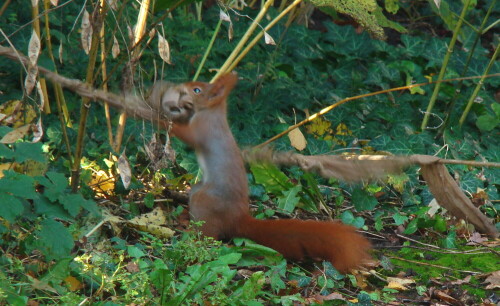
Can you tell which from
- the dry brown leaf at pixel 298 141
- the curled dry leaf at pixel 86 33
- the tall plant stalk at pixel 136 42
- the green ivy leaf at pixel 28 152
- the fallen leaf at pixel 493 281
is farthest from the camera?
the dry brown leaf at pixel 298 141

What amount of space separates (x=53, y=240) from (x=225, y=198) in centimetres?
122

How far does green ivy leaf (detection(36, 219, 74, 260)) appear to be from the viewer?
3105 millimetres

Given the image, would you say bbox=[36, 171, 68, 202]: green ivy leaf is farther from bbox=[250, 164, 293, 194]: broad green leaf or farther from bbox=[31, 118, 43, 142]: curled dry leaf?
bbox=[250, 164, 293, 194]: broad green leaf

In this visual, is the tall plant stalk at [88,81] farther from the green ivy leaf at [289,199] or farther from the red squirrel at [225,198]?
the green ivy leaf at [289,199]

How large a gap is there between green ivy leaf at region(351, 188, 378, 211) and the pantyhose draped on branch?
34cm

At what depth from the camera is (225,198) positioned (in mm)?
4133

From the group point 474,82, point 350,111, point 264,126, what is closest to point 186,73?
point 264,126

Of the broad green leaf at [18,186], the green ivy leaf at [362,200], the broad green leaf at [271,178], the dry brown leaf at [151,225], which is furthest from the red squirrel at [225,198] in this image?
the broad green leaf at [18,186]

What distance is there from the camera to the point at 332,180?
17.8ft

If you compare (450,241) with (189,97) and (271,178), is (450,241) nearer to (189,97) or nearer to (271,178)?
(271,178)

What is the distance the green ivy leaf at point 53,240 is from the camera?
3105 millimetres

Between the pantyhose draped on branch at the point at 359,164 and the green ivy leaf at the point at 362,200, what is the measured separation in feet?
1.13

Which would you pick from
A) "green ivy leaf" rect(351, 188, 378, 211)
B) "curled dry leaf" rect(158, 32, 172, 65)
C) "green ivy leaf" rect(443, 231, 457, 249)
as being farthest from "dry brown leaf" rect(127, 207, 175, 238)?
"green ivy leaf" rect(443, 231, 457, 249)

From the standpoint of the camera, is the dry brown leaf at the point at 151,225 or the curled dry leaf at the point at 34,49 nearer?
the curled dry leaf at the point at 34,49
